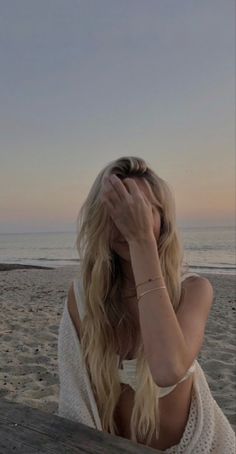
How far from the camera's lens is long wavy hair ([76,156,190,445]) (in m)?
1.36

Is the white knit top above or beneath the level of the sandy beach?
above

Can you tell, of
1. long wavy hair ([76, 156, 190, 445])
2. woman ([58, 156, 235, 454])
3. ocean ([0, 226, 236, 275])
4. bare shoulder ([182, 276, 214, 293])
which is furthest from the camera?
ocean ([0, 226, 236, 275])

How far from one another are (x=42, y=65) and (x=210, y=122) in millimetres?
7417

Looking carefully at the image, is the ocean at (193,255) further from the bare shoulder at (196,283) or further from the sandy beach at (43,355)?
the sandy beach at (43,355)

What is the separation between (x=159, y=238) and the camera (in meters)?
1.44

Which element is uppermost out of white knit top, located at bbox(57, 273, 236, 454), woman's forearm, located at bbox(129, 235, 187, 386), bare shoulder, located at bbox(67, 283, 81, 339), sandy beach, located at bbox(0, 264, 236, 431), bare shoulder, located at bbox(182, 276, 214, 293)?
woman's forearm, located at bbox(129, 235, 187, 386)

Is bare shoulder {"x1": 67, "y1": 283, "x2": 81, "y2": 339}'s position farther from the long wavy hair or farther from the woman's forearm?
the woman's forearm

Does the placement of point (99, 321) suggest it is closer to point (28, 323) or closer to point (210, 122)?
point (28, 323)

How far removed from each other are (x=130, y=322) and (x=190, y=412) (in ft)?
1.23

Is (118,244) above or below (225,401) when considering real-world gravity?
above

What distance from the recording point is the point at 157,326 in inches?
44.5

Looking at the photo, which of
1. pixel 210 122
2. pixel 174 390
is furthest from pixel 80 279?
pixel 210 122

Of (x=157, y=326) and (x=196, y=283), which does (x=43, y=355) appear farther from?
(x=157, y=326)

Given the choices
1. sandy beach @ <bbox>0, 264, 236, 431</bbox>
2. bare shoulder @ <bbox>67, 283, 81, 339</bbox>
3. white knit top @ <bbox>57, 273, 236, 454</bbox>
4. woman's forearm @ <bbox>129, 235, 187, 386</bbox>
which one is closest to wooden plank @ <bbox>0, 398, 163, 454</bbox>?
white knit top @ <bbox>57, 273, 236, 454</bbox>
